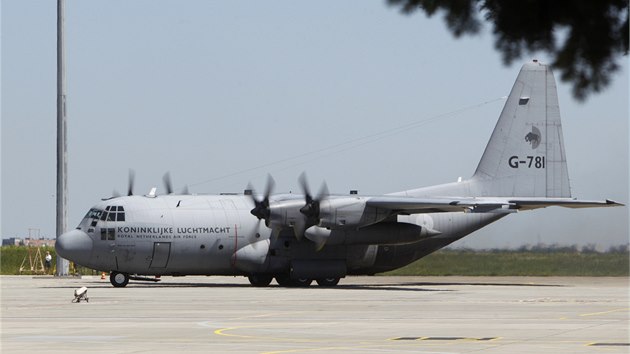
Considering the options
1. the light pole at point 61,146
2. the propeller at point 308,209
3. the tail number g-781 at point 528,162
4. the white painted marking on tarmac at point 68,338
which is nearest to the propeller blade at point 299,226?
the propeller at point 308,209

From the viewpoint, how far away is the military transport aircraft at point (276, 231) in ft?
146

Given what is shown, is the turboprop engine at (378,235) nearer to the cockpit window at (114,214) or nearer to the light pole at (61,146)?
the cockpit window at (114,214)

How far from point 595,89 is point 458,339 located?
1242 centimetres

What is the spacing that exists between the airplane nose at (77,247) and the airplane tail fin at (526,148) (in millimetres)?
17401

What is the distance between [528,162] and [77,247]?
20.4m

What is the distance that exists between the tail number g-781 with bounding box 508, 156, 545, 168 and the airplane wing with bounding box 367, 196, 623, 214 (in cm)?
432

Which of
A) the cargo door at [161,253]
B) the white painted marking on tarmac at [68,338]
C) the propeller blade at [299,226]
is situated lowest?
the white painted marking on tarmac at [68,338]

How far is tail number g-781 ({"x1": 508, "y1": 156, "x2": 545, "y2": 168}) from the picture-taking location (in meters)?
51.2

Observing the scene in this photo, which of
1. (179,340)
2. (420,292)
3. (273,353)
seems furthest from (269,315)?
(420,292)

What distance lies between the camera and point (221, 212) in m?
46.6

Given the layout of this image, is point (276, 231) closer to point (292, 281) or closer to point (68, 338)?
point (292, 281)

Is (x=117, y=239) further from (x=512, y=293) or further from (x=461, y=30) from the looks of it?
(x=461, y=30)

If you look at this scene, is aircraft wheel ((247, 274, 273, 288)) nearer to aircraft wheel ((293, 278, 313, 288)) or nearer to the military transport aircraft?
the military transport aircraft

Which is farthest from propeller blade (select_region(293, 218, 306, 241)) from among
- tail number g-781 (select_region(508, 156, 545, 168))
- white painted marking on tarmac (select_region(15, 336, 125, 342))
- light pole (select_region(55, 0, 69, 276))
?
white painted marking on tarmac (select_region(15, 336, 125, 342))
